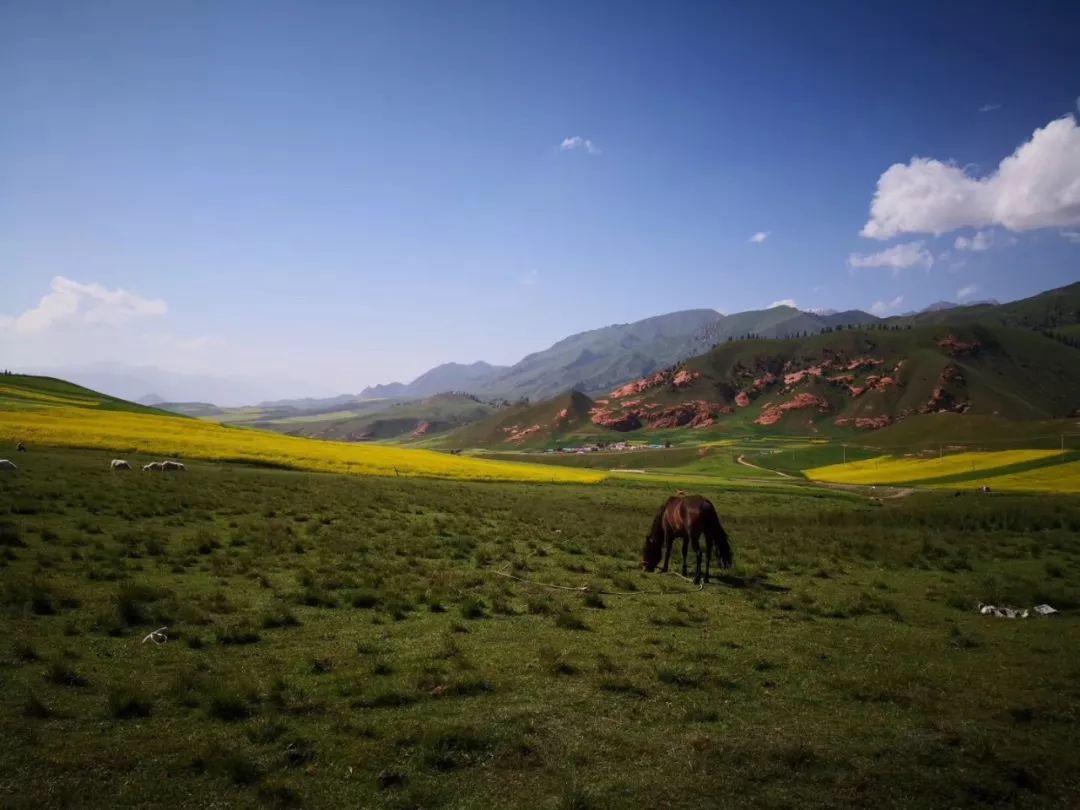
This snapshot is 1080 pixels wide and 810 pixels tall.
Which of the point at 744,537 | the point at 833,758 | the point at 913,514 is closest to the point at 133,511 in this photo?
the point at 833,758

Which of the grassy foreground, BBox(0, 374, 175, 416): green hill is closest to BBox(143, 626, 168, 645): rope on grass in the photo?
the grassy foreground

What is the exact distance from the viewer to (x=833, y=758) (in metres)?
8.24

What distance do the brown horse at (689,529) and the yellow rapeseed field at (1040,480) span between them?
2108 inches

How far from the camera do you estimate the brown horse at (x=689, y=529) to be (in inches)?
783

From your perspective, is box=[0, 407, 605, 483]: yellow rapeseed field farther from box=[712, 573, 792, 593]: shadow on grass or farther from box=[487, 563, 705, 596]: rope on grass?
box=[712, 573, 792, 593]: shadow on grass

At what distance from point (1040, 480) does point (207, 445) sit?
83.4 metres

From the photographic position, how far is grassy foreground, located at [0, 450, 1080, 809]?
7.49 metres

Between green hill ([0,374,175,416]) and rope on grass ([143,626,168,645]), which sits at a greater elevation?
green hill ([0,374,175,416])

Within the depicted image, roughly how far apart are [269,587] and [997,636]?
19.8 meters

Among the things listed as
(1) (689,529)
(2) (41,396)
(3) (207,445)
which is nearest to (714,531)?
(1) (689,529)

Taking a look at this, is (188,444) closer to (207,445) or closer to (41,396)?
(207,445)

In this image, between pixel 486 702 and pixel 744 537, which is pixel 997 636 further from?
pixel 744 537

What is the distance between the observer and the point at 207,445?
158 feet

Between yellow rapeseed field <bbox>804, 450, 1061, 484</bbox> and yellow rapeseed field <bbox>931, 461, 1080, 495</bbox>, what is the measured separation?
4.83 meters
